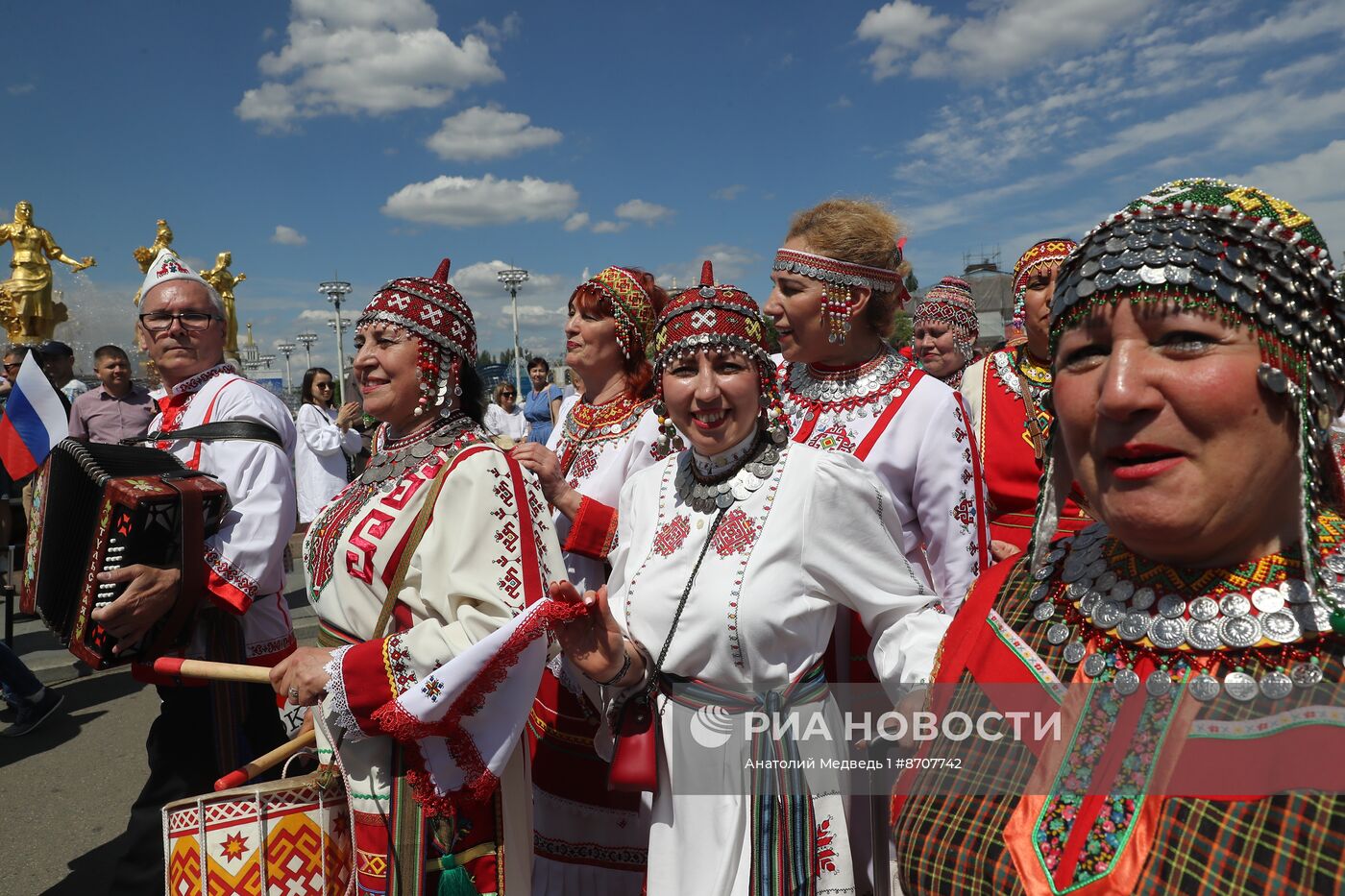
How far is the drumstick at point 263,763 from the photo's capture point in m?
2.21

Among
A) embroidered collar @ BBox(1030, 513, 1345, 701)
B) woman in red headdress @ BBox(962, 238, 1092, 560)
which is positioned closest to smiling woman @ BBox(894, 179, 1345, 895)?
embroidered collar @ BBox(1030, 513, 1345, 701)

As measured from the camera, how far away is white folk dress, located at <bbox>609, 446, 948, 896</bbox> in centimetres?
205

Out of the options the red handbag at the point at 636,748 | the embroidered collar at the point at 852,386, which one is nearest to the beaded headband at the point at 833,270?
the embroidered collar at the point at 852,386

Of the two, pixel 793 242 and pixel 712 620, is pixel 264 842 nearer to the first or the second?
pixel 712 620

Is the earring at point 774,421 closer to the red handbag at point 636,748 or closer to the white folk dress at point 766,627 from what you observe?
the white folk dress at point 766,627

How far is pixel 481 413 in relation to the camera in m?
2.89

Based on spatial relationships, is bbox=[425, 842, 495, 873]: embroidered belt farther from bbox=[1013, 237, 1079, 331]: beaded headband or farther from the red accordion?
bbox=[1013, 237, 1079, 331]: beaded headband

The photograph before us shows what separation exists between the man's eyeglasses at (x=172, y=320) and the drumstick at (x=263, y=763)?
214cm

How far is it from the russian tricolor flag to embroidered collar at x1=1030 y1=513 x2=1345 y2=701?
6536mm

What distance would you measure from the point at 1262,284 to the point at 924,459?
68.3 inches

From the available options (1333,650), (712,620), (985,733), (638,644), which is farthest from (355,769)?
(1333,650)

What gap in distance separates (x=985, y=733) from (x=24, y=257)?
13.5 metres

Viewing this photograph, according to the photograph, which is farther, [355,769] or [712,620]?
[355,769]

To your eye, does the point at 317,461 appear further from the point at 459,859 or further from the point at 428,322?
the point at 459,859
